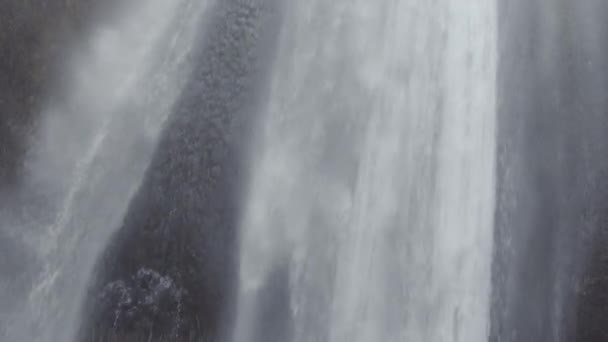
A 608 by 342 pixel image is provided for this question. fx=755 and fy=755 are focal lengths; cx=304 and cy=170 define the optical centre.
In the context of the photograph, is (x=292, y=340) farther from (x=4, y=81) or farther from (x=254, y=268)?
(x=4, y=81)

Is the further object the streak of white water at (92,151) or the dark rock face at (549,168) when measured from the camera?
the streak of white water at (92,151)

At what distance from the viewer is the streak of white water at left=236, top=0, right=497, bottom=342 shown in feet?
35.2

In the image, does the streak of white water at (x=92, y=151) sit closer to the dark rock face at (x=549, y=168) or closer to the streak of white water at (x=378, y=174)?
the streak of white water at (x=378, y=174)

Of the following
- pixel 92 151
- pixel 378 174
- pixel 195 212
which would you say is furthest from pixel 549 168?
pixel 92 151

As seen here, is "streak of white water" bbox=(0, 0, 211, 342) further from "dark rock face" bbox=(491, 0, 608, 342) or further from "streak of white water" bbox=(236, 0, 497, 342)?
"dark rock face" bbox=(491, 0, 608, 342)

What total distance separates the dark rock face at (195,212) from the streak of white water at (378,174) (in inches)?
14.3

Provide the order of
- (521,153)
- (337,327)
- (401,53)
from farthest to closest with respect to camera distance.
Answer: (401,53) → (521,153) → (337,327)

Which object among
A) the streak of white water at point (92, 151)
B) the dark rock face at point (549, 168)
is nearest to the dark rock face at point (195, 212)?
the streak of white water at point (92, 151)

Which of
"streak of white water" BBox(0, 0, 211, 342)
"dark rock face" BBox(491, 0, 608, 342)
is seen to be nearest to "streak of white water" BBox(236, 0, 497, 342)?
"dark rock face" BBox(491, 0, 608, 342)

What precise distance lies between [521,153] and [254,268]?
4.40 metres

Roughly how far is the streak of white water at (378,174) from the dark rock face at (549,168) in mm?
253

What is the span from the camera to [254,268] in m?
11.4

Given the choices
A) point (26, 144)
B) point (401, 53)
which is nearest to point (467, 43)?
point (401, 53)

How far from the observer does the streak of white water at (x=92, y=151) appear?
11227mm
